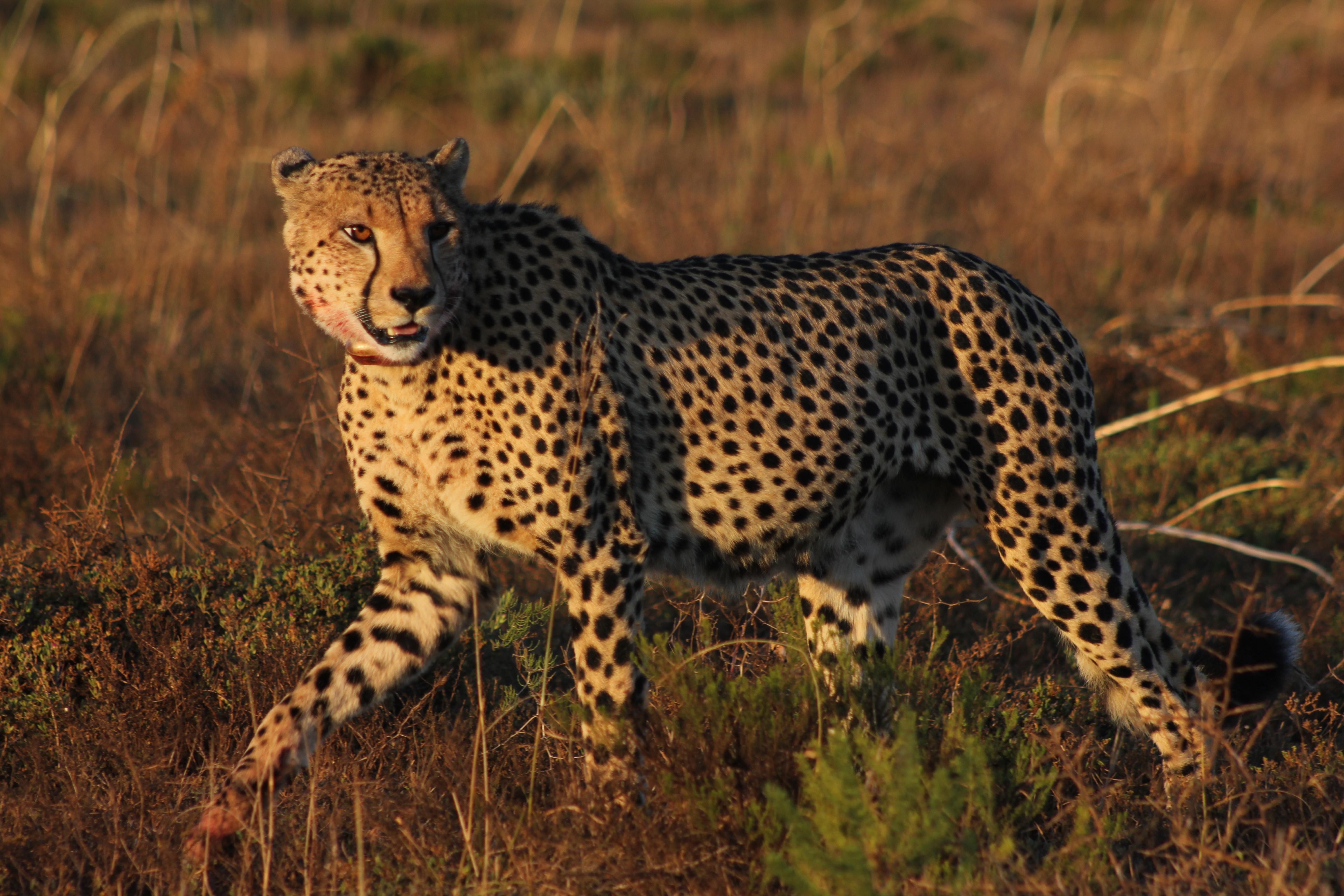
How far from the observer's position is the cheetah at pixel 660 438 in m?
3.02

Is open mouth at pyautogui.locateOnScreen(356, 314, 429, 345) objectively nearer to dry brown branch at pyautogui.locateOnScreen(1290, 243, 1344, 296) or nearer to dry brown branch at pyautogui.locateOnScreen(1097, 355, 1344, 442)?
dry brown branch at pyautogui.locateOnScreen(1097, 355, 1344, 442)

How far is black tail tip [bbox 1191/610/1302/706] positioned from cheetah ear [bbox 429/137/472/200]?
2117mm

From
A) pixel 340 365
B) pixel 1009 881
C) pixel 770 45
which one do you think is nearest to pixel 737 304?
pixel 1009 881

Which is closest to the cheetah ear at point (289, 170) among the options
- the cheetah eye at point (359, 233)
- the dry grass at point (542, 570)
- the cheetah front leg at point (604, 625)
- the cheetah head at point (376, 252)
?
the cheetah head at point (376, 252)

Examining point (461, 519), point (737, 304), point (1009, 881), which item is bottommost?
point (1009, 881)

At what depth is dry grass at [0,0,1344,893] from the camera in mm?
2836

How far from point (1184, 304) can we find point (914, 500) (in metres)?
3.72

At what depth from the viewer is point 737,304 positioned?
347 cm

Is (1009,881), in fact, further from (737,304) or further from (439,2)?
(439,2)

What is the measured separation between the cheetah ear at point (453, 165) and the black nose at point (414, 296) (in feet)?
1.23

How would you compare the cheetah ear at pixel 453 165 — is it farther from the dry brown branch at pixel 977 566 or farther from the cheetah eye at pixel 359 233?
the dry brown branch at pixel 977 566

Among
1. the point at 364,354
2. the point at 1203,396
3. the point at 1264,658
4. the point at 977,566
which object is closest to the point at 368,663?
the point at 364,354

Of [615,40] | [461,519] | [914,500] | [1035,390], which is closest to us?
[461,519]

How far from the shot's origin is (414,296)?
9.32 ft
